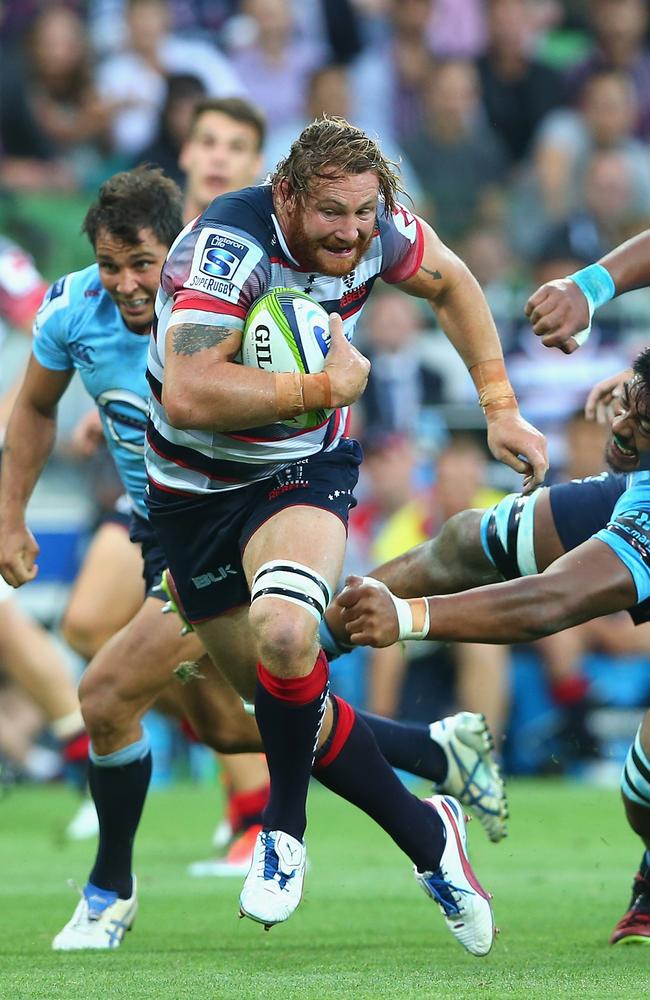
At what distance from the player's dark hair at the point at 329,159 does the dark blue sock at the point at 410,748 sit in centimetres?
181

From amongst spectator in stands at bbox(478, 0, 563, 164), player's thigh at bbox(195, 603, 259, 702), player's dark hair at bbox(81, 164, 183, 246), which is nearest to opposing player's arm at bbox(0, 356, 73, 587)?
player's dark hair at bbox(81, 164, 183, 246)

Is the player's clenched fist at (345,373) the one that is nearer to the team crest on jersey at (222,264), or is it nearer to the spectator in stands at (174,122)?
the team crest on jersey at (222,264)

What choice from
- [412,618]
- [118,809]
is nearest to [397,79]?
[118,809]

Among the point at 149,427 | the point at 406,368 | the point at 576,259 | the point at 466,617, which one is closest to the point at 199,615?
the point at 149,427

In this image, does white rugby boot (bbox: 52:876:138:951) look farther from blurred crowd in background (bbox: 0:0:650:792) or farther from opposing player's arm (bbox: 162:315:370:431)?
blurred crowd in background (bbox: 0:0:650:792)

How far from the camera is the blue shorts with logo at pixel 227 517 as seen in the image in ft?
15.5

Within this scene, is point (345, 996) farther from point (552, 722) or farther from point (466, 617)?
point (552, 722)

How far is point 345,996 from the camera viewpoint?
3938 millimetres

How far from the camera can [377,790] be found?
475 cm

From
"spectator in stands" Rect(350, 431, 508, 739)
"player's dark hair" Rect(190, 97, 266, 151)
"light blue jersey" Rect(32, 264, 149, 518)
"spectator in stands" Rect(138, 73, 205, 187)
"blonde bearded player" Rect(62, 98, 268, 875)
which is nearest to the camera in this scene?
"light blue jersey" Rect(32, 264, 149, 518)

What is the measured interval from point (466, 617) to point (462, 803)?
1.34m

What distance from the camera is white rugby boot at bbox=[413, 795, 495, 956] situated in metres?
4.73

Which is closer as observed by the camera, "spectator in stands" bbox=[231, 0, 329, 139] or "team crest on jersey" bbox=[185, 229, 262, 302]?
"team crest on jersey" bbox=[185, 229, 262, 302]

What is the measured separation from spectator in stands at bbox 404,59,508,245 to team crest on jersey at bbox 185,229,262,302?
9357 millimetres
